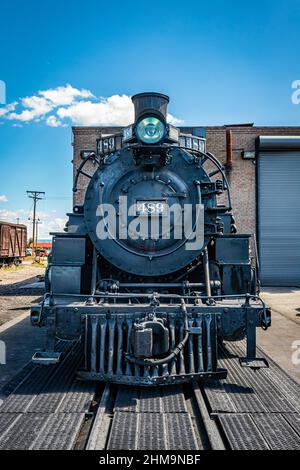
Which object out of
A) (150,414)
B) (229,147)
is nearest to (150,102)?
(150,414)

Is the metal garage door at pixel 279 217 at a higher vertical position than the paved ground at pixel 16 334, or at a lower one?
higher

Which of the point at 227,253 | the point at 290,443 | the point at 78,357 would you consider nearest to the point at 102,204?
the point at 227,253

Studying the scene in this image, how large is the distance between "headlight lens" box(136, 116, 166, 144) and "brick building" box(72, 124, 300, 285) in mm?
11550

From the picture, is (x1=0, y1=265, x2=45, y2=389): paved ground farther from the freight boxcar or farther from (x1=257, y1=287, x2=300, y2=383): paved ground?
the freight boxcar

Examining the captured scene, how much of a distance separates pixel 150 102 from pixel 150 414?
3946 mm

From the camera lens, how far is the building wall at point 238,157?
1622 centimetres

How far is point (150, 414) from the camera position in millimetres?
3512

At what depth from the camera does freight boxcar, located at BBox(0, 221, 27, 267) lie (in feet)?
82.4

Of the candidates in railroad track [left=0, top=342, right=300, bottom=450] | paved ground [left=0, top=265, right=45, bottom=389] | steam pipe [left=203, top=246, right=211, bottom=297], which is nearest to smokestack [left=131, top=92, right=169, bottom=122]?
steam pipe [left=203, top=246, right=211, bottom=297]

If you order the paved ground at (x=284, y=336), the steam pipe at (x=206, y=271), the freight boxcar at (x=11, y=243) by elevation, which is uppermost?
the freight boxcar at (x=11, y=243)

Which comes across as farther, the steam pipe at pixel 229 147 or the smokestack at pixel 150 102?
the steam pipe at pixel 229 147

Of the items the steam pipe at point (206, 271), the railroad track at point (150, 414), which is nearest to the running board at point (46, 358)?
the railroad track at point (150, 414)

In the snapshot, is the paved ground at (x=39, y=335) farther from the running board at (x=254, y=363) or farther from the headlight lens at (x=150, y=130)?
→ the headlight lens at (x=150, y=130)
